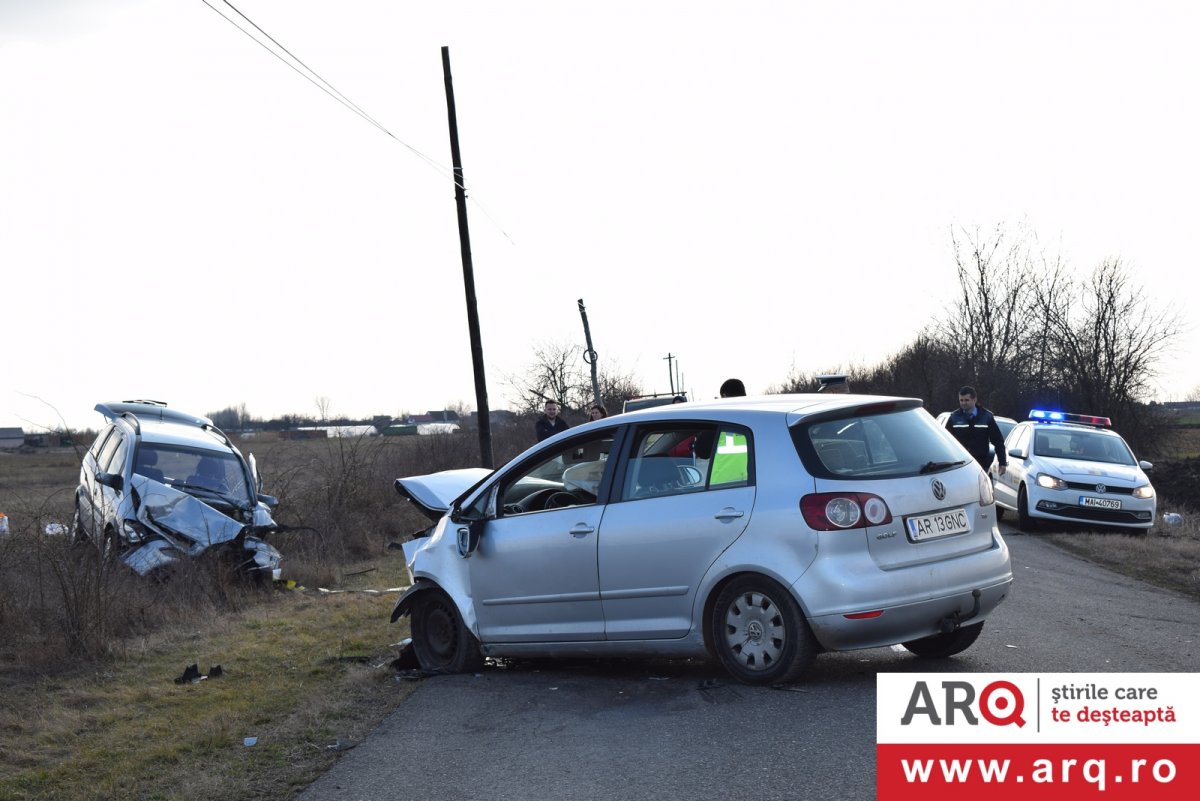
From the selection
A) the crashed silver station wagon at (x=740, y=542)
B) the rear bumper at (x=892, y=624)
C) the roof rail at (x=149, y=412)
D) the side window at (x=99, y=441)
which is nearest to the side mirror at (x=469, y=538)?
the crashed silver station wagon at (x=740, y=542)

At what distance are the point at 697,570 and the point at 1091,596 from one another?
18.9 ft

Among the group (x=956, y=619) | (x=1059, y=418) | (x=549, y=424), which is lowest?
(x=956, y=619)

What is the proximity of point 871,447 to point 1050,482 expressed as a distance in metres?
12.7

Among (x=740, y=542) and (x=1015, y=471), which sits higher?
(x=740, y=542)

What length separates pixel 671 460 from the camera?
7.66 meters

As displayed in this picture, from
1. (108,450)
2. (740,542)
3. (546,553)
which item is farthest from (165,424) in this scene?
(740,542)

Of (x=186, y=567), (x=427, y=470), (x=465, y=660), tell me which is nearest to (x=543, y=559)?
(x=465, y=660)

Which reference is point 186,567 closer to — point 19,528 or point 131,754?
point 19,528

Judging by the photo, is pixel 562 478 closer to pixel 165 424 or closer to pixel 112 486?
pixel 112 486

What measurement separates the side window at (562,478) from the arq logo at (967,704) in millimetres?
2564

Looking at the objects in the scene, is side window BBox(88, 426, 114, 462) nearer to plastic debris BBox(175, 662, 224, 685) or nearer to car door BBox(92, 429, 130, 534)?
car door BBox(92, 429, 130, 534)

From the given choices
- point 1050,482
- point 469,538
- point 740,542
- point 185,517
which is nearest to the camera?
point 740,542

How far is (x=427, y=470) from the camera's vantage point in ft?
89.9

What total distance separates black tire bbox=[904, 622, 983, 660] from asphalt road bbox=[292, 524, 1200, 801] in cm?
10
